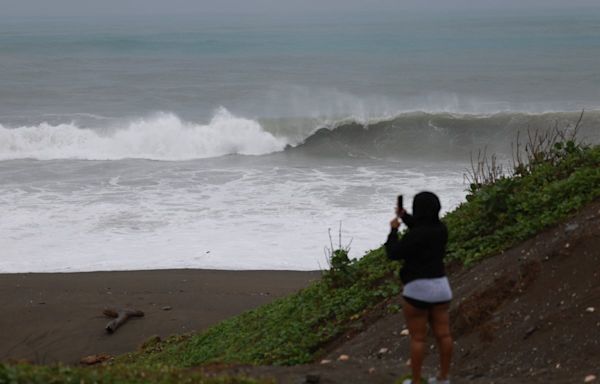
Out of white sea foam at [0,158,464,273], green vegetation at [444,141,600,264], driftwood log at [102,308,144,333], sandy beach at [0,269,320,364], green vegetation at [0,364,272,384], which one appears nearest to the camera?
green vegetation at [0,364,272,384]

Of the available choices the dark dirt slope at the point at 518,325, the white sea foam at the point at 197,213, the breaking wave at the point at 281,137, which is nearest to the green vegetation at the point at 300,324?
the dark dirt slope at the point at 518,325

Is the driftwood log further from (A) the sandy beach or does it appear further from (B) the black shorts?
(B) the black shorts

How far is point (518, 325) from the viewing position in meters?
7.13

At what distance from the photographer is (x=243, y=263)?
48.1 ft

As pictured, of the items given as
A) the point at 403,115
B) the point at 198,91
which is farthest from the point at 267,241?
A: the point at 198,91

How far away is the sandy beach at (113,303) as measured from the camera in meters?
11.3

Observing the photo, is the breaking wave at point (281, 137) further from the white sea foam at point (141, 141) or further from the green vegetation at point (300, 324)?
the green vegetation at point (300, 324)

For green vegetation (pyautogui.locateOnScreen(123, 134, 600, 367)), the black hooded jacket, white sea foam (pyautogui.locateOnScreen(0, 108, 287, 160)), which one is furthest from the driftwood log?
white sea foam (pyautogui.locateOnScreen(0, 108, 287, 160))

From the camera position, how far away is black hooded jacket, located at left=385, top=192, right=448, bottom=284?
555 cm

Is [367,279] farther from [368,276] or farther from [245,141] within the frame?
[245,141]

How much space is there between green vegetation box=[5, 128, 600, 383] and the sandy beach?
138 cm

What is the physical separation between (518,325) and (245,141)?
2284 centimetres

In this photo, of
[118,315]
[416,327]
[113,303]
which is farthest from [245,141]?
[416,327]

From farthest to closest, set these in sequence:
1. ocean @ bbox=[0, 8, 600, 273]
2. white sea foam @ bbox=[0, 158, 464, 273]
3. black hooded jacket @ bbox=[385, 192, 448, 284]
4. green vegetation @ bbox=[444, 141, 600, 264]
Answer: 1. ocean @ bbox=[0, 8, 600, 273]
2. white sea foam @ bbox=[0, 158, 464, 273]
3. green vegetation @ bbox=[444, 141, 600, 264]
4. black hooded jacket @ bbox=[385, 192, 448, 284]
